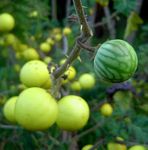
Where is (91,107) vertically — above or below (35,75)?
below

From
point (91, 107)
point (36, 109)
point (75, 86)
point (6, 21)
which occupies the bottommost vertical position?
point (91, 107)

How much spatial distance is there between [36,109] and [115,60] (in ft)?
0.62

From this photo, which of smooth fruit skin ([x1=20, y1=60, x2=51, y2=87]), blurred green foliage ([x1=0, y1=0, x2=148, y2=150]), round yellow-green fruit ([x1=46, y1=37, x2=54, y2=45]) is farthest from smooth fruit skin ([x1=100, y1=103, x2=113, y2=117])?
round yellow-green fruit ([x1=46, y1=37, x2=54, y2=45])

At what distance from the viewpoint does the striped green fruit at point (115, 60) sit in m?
0.77

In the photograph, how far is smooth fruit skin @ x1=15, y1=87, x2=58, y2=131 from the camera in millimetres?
831

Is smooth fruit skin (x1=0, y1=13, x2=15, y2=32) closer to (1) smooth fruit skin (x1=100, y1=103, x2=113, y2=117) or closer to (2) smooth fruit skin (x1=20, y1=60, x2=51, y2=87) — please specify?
(1) smooth fruit skin (x1=100, y1=103, x2=113, y2=117)

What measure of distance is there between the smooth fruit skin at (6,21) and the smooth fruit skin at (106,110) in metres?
0.49

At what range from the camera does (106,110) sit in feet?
4.65

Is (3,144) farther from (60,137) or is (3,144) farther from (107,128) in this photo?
(107,128)

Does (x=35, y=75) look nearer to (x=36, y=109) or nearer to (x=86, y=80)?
(x=36, y=109)

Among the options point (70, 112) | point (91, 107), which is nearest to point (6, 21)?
point (91, 107)

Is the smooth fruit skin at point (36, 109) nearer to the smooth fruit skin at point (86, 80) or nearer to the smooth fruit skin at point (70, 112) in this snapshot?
the smooth fruit skin at point (70, 112)

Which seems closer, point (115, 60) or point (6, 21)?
point (115, 60)

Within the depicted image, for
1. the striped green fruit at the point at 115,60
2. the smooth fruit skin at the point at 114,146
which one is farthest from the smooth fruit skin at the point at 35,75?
the smooth fruit skin at the point at 114,146
